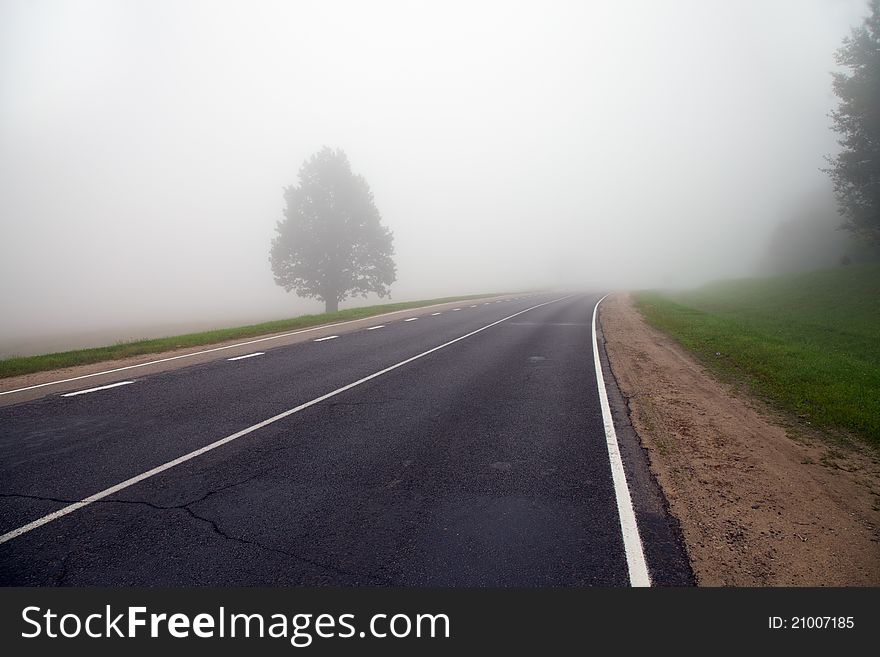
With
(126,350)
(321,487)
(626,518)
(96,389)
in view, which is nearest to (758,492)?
(626,518)

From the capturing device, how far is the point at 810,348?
37.7ft

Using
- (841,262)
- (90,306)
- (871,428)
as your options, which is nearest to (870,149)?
(841,262)

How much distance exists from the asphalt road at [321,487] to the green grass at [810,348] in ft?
11.8

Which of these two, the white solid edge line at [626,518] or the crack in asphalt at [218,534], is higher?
the crack in asphalt at [218,534]

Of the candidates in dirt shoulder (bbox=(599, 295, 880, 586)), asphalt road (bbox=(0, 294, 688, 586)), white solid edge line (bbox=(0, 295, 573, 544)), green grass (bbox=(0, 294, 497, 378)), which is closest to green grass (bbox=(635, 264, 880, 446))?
dirt shoulder (bbox=(599, 295, 880, 586))

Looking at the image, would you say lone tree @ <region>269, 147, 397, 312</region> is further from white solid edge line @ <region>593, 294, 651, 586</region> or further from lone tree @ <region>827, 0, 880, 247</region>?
lone tree @ <region>827, 0, 880, 247</region>

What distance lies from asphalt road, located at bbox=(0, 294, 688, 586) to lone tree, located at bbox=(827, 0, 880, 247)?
101 ft

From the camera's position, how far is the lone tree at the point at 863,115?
24.1m

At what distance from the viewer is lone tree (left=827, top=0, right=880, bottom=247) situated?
24.1 metres

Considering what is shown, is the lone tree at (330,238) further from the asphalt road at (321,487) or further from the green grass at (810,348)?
the asphalt road at (321,487)

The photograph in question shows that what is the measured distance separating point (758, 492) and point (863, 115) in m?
34.5

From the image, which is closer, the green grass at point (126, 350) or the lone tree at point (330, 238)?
the green grass at point (126, 350)

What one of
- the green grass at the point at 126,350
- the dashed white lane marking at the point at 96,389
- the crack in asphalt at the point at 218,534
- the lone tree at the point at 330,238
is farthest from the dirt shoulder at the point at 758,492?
the lone tree at the point at 330,238

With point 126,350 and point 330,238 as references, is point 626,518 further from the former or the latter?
point 330,238
